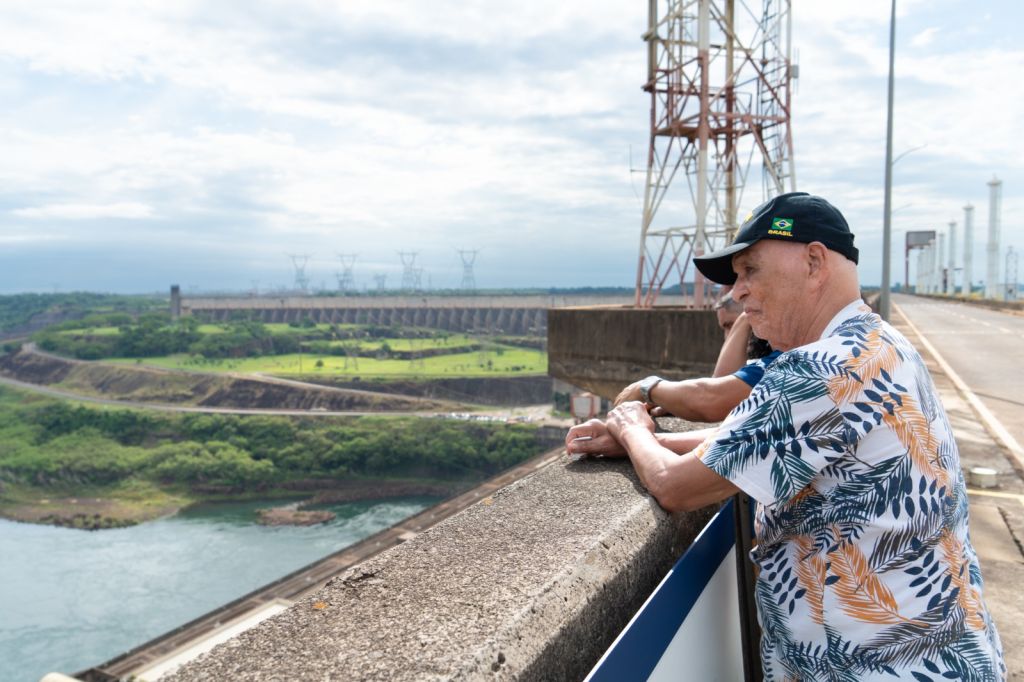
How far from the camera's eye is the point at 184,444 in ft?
246

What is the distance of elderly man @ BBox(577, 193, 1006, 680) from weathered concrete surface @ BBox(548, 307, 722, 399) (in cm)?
791

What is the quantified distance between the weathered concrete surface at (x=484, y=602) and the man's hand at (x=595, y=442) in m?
0.42

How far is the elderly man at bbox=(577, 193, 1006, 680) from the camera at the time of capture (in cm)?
128

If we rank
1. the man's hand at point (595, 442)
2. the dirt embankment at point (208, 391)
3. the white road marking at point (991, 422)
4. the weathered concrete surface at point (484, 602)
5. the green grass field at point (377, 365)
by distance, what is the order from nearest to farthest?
the weathered concrete surface at point (484, 602) < the man's hand at point (595, 442) < the white road marking at point (991, 422) < the dirt embankment at point (208, 391) < the green grass field at point (377, 365)

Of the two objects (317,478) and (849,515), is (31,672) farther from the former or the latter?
(849,515)

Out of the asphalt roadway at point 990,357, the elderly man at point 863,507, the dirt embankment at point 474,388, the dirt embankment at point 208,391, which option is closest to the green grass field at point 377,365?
the dirt embankment at point 474,388

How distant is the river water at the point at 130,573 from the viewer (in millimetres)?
41031

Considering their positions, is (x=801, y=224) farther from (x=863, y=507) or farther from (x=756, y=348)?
(x=756, y=348)

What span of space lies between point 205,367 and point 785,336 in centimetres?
11919

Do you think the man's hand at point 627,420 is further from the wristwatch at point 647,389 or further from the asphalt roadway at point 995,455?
the asphalt roadway at point 995,455

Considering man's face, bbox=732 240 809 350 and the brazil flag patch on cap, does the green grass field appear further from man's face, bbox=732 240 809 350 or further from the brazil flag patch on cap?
the brazil flag patch on cap

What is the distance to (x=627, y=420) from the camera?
2.31m

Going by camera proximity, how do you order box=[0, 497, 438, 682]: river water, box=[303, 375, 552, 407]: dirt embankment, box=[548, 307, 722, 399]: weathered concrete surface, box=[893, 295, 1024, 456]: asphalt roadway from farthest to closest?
box=[303, 375, 552, 407]: dirt embankment → box=[0, 497, 438, 682]: river water → box=[548, 307, 722, 399]: weathered concrete surface → box=[893, 295, 1024, 456]: asphalt roadway

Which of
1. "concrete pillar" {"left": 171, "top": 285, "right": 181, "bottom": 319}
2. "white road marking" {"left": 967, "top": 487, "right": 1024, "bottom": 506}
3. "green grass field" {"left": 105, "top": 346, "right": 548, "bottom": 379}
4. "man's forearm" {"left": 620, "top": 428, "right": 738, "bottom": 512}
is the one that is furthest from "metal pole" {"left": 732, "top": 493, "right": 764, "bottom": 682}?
"concrete pillar" {"left": 171, "top": 285, "right": 181, "bottom": 319}
